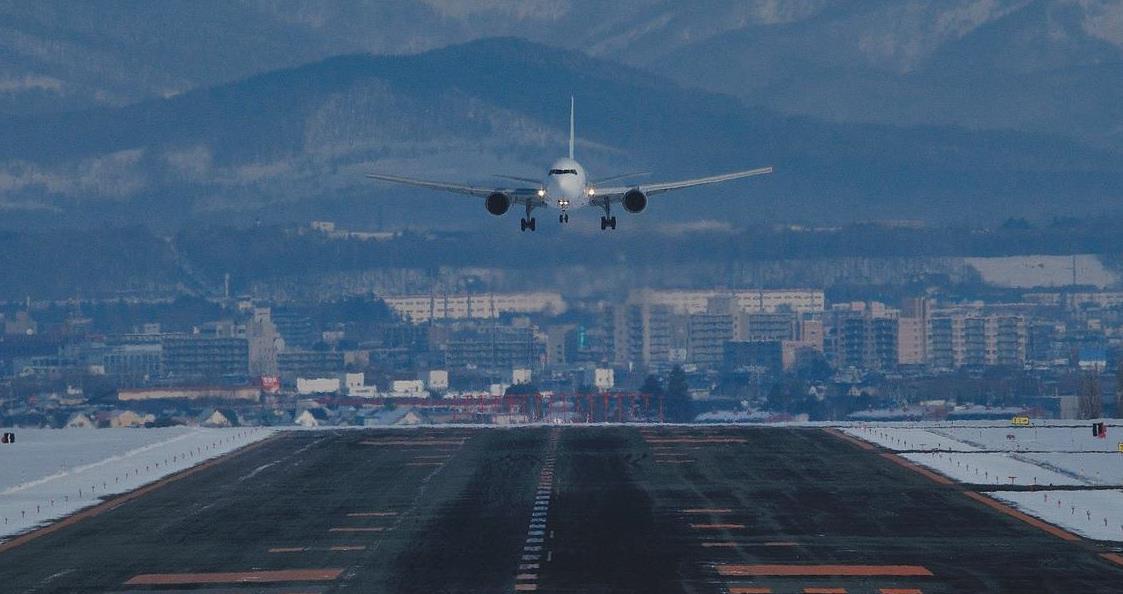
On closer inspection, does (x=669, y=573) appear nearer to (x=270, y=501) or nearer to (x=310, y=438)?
(x=270, y=501)

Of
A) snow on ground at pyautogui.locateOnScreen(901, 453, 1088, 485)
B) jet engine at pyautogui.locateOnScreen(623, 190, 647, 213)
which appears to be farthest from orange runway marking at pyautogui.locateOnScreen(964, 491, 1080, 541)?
jet engine at pyautogui.locateOnScreen(623, 190, 647, 213)

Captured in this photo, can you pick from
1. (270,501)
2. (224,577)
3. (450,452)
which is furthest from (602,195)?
(224,577)

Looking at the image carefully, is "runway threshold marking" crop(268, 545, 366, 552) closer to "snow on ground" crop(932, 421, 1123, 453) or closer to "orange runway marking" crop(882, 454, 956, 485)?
"orange runway marking" crop(882, 454, 956, 485)

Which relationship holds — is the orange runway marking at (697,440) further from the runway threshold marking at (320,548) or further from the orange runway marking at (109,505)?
the runway threshold marking at (320,548)

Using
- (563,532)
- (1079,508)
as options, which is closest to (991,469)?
(1079,508)

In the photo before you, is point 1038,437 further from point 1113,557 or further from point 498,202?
point 1113,557
